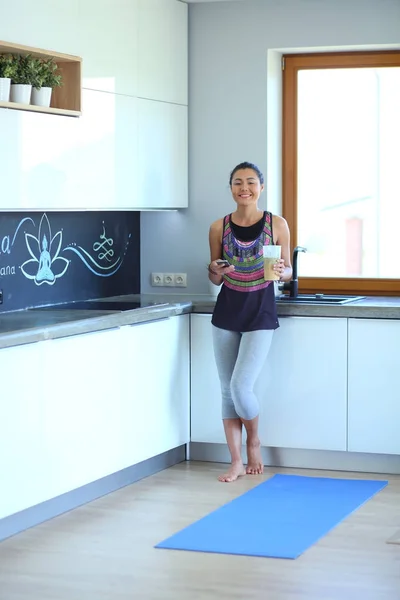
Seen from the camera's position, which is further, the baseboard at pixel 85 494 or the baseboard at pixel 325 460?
the baseboard at pixel 325 460

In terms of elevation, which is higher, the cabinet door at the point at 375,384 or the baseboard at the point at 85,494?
the cabinet door at the point at 375,384

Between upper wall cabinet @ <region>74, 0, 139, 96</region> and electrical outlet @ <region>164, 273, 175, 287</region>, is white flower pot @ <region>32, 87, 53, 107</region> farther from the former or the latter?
electrical outlet @ <region>164, 273, 175, 287</region>

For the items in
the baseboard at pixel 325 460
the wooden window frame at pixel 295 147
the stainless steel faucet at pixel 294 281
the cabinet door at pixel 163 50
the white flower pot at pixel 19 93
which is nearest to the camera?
the white flower pot at pixel 19 93

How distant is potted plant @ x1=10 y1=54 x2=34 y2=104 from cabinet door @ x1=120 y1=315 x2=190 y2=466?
113 cm

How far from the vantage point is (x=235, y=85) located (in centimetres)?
598

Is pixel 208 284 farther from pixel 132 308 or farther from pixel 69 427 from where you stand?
pixel 69 427

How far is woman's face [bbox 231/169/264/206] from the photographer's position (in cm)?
517

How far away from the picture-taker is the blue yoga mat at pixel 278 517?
164 inches

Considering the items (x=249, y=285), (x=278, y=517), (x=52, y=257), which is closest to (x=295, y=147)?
(x=249, y=285)

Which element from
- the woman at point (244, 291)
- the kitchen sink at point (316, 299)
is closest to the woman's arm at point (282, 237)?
the woman at point (244, 291)

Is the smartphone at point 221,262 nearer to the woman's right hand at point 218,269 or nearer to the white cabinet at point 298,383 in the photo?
the woman's right hand at point 218,269

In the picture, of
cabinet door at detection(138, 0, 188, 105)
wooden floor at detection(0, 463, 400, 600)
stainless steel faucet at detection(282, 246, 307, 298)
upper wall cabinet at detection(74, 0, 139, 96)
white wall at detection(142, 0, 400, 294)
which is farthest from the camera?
white wall at detection(142, 0, 400, 294)

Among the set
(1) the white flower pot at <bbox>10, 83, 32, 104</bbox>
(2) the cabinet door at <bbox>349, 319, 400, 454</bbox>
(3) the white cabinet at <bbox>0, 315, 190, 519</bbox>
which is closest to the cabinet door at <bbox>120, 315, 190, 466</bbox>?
(3) the white cabinet at <bbox>0, 315, 190, 519</bbox>

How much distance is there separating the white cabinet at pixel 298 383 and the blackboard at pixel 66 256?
0.63 meters
